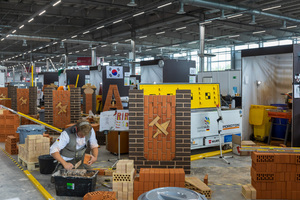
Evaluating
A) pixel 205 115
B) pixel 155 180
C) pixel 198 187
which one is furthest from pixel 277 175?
pixel 205 115

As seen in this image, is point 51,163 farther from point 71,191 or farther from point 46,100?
point 46,100

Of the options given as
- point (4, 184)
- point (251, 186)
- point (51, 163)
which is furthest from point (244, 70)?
point (4, 184)

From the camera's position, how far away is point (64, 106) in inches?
472

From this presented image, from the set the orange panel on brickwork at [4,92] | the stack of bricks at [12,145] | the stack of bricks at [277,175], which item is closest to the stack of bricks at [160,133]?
the stack of bricks at [277,175]

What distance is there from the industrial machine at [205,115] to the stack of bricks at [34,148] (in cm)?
275

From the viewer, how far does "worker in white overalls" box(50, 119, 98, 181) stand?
5.36 m

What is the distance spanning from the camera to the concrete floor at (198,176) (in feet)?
18.2

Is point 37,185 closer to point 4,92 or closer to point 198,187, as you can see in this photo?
point 198,187

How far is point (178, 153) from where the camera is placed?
6.71m

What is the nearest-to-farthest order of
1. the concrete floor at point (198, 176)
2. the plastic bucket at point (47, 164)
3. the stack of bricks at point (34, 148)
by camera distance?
the concrete floor at point (198, 176) < the plastic bucket at point (47, 164) < the stack of bricks at point (34, 148)

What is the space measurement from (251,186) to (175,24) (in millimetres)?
17201

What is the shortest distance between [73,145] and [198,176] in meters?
2.72

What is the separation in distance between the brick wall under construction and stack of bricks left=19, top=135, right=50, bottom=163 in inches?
179

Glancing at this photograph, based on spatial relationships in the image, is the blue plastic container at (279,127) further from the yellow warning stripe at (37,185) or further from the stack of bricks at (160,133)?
the yellow warning stripe at (37,185)
